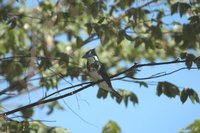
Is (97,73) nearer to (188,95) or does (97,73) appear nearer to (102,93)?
(102,93)

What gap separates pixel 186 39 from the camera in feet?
19.0

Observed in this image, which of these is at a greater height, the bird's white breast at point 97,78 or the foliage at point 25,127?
the bird's white breast at point 97,78

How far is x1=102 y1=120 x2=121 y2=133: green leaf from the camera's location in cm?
425

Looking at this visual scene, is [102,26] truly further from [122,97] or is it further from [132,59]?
[132,59]

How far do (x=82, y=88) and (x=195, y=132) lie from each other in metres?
0.86

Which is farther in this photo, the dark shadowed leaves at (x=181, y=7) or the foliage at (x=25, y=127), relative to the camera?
the dark shadowed leaves at (x=181, y=7)

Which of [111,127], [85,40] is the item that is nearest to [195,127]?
[111,127]

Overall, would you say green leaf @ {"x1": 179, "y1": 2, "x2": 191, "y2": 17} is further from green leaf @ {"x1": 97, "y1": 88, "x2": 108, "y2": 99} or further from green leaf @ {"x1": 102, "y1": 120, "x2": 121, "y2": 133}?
green leaf @ {"x1": 102, "y1": 120, "x2": 121, "y2": 133}

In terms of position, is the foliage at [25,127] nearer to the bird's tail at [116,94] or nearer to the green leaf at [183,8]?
the bird's tail at [116,94]

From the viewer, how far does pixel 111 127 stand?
4.28 meters

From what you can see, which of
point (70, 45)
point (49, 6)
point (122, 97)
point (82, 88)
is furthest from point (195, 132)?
point (70, 45)

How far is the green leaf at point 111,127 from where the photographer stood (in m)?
4.25

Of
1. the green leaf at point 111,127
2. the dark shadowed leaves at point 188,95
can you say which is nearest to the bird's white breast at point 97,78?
the dark shadowed leaves at point 188,95

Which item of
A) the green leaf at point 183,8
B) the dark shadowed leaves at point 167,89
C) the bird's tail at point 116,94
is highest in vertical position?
the green leaf at point 183,8
